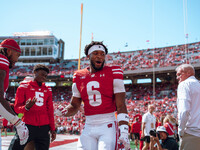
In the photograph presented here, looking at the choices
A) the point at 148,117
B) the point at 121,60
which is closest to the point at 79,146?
the point at 148,117

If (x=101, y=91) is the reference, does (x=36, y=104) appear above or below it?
below

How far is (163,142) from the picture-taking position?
220 inches

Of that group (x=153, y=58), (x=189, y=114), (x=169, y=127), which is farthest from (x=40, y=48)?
(x=189, y=114)

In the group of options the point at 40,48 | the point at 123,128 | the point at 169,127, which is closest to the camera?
the point at 123,128

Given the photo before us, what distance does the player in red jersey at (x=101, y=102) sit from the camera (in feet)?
8.04

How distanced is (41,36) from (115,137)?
52016mm

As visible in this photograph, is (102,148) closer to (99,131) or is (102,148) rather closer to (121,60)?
(99,131)

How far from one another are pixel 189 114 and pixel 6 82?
2.60 m

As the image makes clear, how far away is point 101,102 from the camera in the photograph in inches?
104

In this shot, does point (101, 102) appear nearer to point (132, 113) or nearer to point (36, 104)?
point (36, 104)

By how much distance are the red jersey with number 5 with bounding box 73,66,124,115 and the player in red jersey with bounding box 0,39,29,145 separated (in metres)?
0.80

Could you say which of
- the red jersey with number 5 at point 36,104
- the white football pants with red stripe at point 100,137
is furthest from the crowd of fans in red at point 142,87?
the white football pants with red stripe at point 100,137

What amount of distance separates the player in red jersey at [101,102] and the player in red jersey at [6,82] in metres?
Result: 0.55

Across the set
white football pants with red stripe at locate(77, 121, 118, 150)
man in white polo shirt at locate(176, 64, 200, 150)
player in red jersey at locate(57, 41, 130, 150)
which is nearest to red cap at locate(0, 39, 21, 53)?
player in red jersey at locate(57, 41, 130, 150)
